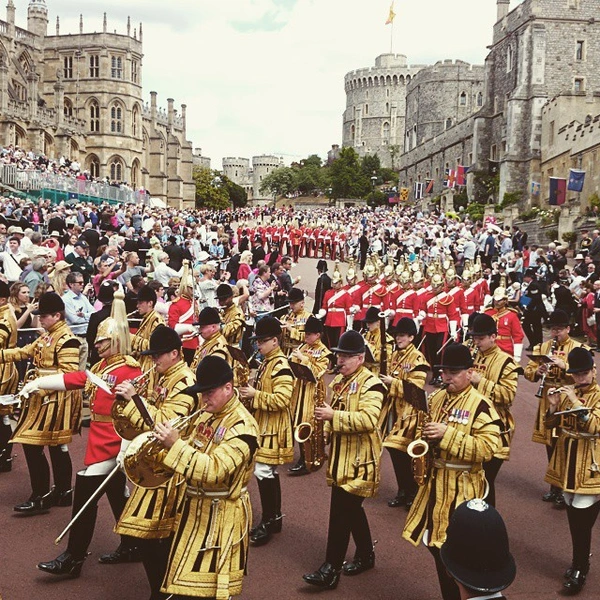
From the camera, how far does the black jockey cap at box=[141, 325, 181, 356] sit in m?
6.27

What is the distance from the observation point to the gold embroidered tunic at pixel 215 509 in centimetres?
498

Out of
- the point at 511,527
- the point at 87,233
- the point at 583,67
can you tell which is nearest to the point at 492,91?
the point at 583,67

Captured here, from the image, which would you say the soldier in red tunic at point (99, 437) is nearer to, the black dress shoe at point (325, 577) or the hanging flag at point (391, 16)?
the black dress shoe at point (325, 577)

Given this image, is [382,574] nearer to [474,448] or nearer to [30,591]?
[474,448]

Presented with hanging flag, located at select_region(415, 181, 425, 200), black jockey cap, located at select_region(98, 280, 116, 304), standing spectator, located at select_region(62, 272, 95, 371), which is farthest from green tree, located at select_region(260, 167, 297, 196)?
black jockey cap, located at select_region(98, 280, 116, 304)

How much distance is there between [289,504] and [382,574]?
1997 mm

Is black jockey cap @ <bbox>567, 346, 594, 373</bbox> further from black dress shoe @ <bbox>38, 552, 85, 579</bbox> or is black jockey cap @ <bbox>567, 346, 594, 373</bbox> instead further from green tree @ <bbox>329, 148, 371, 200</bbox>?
green tree @ <bbox>329, 148, 371, 200</bbox>

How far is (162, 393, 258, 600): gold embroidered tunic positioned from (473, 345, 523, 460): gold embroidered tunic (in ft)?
12.0

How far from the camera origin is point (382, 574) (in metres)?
7.13

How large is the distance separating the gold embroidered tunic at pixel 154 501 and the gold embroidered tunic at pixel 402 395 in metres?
2.89

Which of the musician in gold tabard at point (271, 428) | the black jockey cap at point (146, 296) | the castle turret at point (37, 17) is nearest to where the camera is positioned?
the musician in gold tabard at point (271, 428)

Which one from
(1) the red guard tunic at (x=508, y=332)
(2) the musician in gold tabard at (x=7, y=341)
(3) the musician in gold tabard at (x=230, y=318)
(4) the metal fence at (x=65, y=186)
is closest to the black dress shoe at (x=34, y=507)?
(2) the musician in gold tabard at (x=7, y=341)

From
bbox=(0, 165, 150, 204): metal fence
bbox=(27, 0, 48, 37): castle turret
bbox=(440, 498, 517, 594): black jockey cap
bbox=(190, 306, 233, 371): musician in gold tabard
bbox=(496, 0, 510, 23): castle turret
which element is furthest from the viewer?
bbox=(27, 0, 48, 37): castle turret

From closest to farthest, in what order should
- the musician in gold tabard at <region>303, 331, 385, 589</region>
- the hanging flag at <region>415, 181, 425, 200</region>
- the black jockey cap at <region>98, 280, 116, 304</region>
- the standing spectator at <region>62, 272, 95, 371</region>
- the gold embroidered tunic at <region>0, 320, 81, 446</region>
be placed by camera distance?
the musician in gold tabard at <region>303, 331, 385, 589</region>, the gold embroidered tunic at <region>0, 320, 81, 446</region>, the black jockey cap at <region>98, 280, 116, 304</region>, the standing spectator at <region>62, 272, 95, 371</region>, the hanging flag at <region>415, 181, 425, 200</region>
